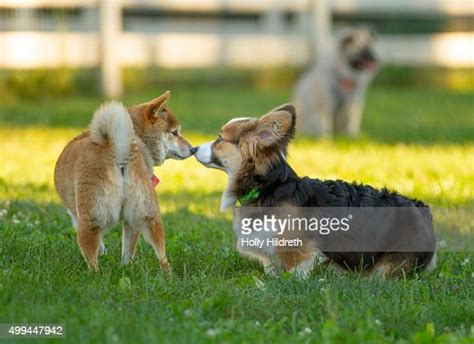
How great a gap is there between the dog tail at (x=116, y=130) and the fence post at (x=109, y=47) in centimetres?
1179

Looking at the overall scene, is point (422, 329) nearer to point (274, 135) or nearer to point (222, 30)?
point (274, 135)

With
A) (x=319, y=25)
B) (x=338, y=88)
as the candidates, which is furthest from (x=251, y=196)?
(x=319, y=25)

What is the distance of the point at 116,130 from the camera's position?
5.29 meters

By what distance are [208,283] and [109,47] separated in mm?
12493

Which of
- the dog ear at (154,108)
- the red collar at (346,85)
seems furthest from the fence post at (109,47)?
the dog ear at (154,108)

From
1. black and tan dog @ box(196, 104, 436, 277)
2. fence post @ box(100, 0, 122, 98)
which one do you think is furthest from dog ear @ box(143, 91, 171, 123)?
fence post @ box(100, 0, 122, 98)

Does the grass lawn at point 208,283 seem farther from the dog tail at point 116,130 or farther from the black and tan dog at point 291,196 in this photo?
the dog tail at point 116,130

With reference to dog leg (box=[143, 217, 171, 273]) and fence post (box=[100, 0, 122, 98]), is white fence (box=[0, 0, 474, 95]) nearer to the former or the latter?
fence post (box=[100, 0, 122, 98])

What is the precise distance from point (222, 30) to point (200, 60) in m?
1.20

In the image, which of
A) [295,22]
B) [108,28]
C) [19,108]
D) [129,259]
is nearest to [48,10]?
[108,28]

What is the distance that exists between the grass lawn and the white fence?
7027 millimetres

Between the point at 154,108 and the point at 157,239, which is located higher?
the point at 154,108

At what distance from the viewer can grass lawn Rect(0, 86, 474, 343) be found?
4406 millimetres

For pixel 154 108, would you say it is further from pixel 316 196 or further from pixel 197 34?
pixel 197 34
